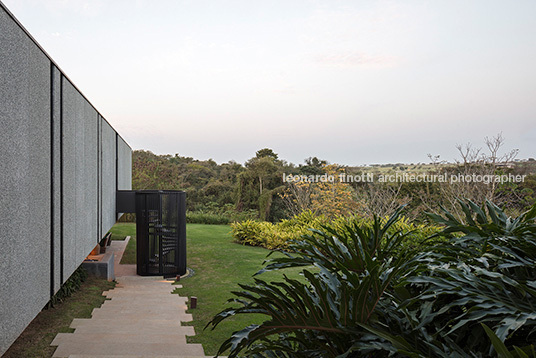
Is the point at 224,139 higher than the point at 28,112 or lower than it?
higher

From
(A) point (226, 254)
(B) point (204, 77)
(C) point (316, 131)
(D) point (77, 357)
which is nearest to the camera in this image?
(D) point (77, 357)

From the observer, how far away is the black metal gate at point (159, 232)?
7.40 meters

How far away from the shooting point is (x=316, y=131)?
19.4 metres

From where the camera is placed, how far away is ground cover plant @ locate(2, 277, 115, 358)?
3.65 meters

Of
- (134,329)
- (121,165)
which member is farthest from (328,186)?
(134,329)

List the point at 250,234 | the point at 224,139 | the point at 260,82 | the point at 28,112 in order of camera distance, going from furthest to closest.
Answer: the point at 224,139 → the point at 260,82 → the point at 250,234 → the point at 28,112

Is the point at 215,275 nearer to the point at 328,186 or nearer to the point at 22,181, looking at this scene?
the point at 22,181

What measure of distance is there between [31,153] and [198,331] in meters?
3.06

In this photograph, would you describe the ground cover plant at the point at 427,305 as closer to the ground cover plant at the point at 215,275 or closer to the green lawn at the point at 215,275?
the green lawn at the point at 215,275

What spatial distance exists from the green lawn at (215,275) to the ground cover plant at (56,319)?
137cm

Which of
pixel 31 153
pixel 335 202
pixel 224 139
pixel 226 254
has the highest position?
pixel 224 139

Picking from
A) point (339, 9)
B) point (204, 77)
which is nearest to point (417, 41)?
point (339, 9)

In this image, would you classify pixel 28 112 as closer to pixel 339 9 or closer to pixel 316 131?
pixel 339 9

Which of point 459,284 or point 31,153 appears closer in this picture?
point 459,284
